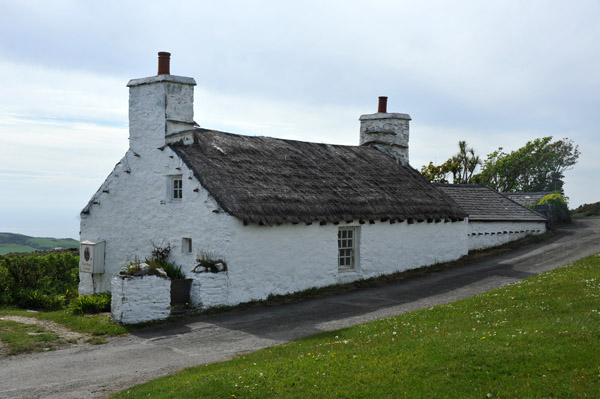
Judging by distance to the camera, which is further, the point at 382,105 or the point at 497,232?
the point at 382,105

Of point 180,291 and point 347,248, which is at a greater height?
point 347,248

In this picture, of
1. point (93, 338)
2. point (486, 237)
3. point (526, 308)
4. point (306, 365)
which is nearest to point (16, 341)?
point (93, 338)

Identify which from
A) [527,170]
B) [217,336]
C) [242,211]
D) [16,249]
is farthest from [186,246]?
[527,170]

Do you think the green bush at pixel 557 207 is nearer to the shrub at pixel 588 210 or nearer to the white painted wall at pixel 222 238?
the shrub at pixel 588 210

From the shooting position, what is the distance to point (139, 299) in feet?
46.1

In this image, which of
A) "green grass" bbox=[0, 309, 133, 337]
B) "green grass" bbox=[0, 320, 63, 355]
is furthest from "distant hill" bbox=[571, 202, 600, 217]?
"green grass" bbox=[0, 320, 63, 355]

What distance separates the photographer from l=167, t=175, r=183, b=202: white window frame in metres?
17.9

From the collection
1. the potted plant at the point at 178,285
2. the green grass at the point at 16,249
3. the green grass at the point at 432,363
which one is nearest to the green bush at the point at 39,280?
the potted plant at the point at 178,285

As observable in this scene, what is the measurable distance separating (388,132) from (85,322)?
16726mm

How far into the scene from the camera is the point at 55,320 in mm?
14719

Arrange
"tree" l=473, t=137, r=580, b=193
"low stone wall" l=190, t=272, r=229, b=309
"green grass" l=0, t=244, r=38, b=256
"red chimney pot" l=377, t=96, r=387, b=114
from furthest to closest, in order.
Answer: "tree" l=473, t=137, r=580, b=193, "green grass" l=0, t=244, r=38, b=256, "red chimney pot" l=377, t=96, r=387, b=114, "low stone wall" l=190, t=272, r=229, b=309

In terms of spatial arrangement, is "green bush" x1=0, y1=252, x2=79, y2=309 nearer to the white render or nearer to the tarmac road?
the tarmac road

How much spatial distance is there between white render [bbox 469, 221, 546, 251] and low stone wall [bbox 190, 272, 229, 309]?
43.8 feet

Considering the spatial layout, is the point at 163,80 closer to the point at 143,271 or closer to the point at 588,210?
the point at 143,271
